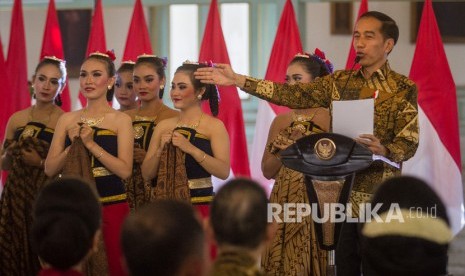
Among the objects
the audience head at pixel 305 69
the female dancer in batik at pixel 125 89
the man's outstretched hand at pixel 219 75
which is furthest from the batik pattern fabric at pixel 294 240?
the female dancer in batik at pixel 125 89

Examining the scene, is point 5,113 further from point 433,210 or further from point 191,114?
point 433,210

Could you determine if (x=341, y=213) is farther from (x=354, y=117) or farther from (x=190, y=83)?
(x=190, y=83)

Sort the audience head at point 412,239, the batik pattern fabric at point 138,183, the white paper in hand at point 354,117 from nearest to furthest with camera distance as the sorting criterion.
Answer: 1. the audience head at point 412,239
2. the white paper in hand at point 354,117
3. the batik pattern fabric at point 138,183

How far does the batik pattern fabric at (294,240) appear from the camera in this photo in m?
4.00

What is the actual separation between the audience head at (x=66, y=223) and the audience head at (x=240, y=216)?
0.34 meters

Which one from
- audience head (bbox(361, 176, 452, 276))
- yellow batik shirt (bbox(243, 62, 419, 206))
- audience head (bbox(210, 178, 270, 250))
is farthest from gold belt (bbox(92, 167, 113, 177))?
audience head (bbox(361, 176, 452, 276))

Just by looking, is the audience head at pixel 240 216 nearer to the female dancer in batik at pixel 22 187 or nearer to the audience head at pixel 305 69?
the audience head at pixel 305 69

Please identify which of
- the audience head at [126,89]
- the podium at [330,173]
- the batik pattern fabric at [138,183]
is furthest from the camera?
the audience head at [126,89]

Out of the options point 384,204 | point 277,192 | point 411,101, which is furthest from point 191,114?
point 384,204

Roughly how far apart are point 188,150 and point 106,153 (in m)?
0.34

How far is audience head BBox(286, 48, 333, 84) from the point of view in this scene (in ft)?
13.7

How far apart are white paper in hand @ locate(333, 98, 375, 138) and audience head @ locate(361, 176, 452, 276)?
1034mm

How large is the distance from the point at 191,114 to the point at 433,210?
80.6 inches

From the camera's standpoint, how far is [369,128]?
3.25 meters
